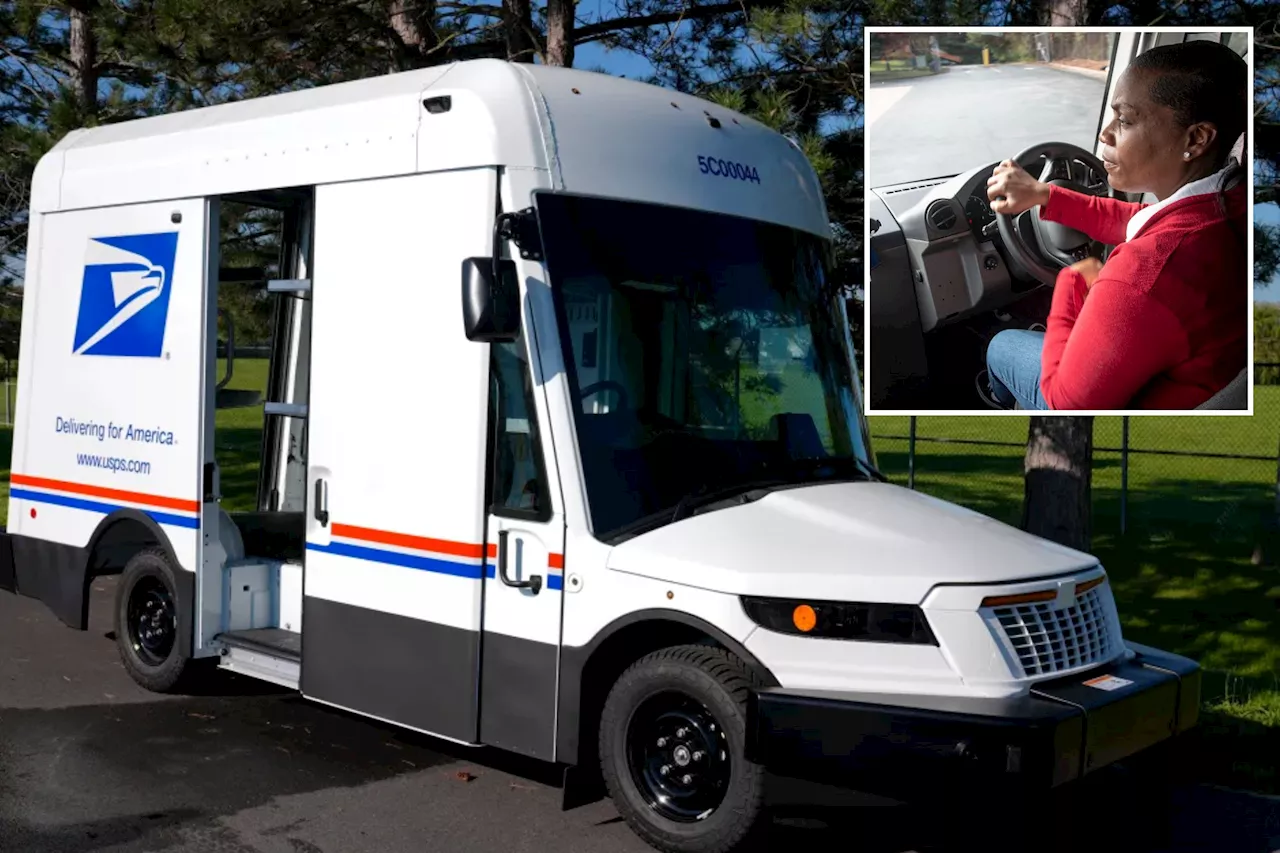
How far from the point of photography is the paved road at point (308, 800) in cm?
539

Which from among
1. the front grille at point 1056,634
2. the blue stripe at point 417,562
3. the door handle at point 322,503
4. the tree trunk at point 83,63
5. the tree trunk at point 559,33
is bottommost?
the front grille at point 1056,634

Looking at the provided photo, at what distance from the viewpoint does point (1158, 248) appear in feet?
30.9

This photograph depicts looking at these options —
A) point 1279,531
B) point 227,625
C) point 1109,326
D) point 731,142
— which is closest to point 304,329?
point 227,625

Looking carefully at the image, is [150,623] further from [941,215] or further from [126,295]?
[941,215]

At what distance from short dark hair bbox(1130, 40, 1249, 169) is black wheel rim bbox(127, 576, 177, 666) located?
22.4 feet

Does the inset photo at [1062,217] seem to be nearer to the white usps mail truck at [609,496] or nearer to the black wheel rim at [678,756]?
the white usps mail truck at [609,496]

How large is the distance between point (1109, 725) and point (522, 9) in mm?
8479

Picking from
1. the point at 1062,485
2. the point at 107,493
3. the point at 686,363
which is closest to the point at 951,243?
the point at 1062,485

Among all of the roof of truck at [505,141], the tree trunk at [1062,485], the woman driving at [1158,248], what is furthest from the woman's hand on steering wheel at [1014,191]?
the roof of truck at [505,141]

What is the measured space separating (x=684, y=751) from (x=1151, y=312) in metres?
5.44

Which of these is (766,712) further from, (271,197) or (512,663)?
(271,197)

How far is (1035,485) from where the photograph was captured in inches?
386

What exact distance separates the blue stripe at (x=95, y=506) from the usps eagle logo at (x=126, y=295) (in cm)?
81

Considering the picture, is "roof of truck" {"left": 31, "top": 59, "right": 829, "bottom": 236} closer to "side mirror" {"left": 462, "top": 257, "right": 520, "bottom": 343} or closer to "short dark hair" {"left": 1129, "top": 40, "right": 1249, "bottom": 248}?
"side mirror" {"left": 462, "top": 257, "right": 520, "bottom": 343}
